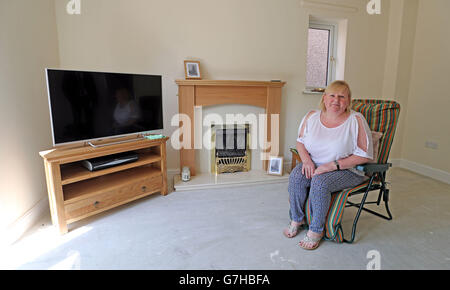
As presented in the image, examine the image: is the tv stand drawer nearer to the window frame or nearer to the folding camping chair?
the folding camping chair

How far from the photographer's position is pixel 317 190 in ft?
5.64

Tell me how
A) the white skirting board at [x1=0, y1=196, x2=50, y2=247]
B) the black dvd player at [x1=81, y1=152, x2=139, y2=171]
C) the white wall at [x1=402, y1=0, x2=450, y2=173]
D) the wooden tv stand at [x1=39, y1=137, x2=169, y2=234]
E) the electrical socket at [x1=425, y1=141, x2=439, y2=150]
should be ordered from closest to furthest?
the white skirting board at [x1=0, y1=196, x2=50, y2=247]
the wooden tv stand at [x1=39, y1=137, x2=169, y2=234]
the black dvd player at [x1=81, y1=152, x2=139, y2=171]
the white wall at [x1=402, y1=0, x2=450, y2=173]
the electrical socket at [x1=425, y1=141, x2=439, y2=150]

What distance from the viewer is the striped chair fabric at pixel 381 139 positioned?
1.75 m

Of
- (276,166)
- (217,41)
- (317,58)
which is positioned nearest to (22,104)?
(217,41)

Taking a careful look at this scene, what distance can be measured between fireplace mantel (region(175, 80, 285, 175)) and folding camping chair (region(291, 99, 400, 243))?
1110 mm

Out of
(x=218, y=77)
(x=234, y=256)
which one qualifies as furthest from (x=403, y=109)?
(x=234, y=256)

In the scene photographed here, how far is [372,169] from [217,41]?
211 cm

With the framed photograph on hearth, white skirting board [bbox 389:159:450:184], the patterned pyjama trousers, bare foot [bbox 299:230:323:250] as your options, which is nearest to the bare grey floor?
bare foot [bbox 299:230:323:250]

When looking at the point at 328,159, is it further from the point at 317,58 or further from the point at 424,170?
the point at 424,170

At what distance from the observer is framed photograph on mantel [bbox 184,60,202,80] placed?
2.88 metres

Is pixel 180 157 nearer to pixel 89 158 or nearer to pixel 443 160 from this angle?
pixel 89 158
